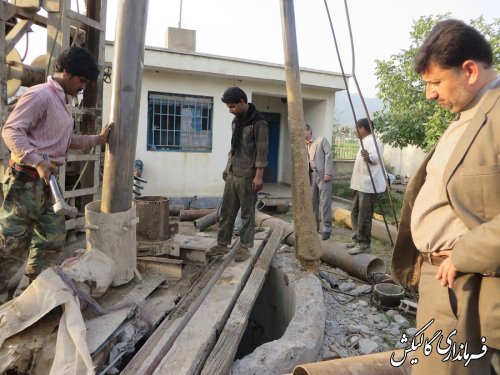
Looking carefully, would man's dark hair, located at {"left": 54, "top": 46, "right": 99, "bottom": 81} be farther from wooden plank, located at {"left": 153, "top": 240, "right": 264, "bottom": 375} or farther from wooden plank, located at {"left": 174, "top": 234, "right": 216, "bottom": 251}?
wooden plank, located at {"left": 153, "top": 240, "right": 264, "bottom": 375}

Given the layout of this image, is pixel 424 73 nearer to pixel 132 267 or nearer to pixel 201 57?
pixel 132 267

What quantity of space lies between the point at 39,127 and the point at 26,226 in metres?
0.77

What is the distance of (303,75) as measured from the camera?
11281 mm

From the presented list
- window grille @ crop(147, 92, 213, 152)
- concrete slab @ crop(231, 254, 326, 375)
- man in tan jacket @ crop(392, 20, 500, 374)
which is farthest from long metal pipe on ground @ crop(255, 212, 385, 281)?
window grille @ crop(147, 92, 213, 152)

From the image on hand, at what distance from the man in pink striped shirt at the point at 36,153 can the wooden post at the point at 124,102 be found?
139 millimetres

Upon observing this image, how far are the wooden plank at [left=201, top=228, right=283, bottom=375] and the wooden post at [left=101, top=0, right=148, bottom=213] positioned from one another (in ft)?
4.12

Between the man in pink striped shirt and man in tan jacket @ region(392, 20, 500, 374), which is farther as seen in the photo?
the man in pink striped shirt

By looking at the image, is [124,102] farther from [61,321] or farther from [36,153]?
[61,321]

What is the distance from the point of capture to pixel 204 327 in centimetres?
284

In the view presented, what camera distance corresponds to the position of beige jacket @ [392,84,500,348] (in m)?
1.39

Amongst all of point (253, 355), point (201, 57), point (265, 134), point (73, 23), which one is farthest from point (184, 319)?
point (201, 57)

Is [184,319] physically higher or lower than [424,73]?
lower

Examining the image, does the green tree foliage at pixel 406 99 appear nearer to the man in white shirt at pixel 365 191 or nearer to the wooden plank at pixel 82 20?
the man in white shirt at pixel 365 191

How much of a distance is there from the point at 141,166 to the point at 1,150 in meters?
5.76
